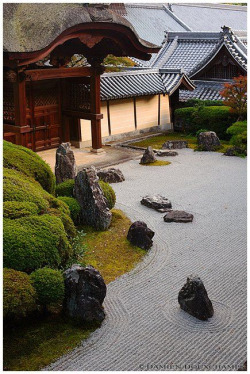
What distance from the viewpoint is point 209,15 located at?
47.7 metres

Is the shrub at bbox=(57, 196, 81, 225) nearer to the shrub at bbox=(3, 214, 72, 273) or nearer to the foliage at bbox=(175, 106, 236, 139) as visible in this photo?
the shrub at bbox=(3, 214, 72, 273)

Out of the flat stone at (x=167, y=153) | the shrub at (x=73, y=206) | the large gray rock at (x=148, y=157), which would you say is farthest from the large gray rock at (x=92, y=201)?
the flat stone at (x=167, y=153)

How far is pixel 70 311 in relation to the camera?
855 cm

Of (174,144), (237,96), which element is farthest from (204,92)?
(174,144)

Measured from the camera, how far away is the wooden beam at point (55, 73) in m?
17.6

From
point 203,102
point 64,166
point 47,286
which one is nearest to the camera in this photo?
point 47,286

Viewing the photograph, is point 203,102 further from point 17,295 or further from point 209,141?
point 17,295

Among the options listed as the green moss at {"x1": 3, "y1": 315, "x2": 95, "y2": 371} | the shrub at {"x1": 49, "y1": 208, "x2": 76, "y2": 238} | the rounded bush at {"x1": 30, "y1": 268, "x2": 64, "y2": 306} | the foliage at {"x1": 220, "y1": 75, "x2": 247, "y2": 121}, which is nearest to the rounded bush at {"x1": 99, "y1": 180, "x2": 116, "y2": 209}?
the shrub at {"x1": 49, "y1": 208, "x2": 76, "y2": 238}

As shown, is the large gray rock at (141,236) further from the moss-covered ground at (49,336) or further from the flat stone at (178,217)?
the flat stone at (178,217)

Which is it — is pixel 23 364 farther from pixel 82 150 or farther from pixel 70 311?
pixel 82 150

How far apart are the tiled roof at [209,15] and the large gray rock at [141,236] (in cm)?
3452

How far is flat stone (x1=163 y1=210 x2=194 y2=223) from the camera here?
1341cm

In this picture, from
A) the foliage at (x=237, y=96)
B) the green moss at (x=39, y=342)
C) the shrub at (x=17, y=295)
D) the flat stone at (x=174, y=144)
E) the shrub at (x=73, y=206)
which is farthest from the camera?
the foliage at (x=237, y=96)

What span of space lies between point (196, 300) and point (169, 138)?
16.1m
